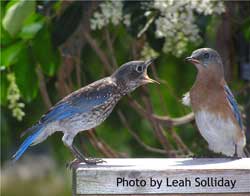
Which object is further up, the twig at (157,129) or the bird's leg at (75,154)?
the bird's leg at (75,154)

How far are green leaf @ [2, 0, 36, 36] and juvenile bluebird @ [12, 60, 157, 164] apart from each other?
1233mm

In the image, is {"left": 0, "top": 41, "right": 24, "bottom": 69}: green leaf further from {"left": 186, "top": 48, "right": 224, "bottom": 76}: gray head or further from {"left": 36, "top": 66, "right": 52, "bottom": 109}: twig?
{"left": 186, "top": 48, "right": 224, "bottom": 76}: gray head

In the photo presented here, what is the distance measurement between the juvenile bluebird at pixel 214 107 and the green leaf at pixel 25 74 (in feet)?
4.52

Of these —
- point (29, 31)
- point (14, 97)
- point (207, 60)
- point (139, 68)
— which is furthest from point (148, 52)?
point (139, 68)

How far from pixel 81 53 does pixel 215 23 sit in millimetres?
1029

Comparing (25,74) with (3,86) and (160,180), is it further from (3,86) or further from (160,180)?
(160,180)

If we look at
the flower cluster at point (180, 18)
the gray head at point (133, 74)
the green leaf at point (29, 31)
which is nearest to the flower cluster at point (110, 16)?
the flower cluster at point (180, 18)

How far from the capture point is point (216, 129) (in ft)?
21.2

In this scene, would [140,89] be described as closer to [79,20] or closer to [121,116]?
[121,116]

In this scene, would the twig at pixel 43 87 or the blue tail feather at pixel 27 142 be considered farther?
the twig at pixel 43 87

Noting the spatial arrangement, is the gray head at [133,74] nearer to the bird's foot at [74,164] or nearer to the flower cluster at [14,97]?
the bird's foot at [74,164]

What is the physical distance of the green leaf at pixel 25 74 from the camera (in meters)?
7.46

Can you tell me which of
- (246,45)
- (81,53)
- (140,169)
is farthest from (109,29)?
(140,169)

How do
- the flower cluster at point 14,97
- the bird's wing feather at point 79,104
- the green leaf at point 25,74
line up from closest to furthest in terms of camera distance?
1. the bird's wing feather at point 79,104
2. the flower cluster at point 14,97
3. the green leaf at point 25,74
